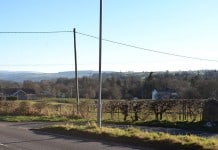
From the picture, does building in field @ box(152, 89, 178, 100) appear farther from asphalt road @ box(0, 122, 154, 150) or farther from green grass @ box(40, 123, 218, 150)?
asphalt road @ box(0, 122, 154, 150)

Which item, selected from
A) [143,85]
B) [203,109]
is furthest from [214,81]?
[143,85]

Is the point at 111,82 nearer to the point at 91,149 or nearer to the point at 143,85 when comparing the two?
the point at 143,85

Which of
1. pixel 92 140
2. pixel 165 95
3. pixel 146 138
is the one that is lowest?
pixel 92 140

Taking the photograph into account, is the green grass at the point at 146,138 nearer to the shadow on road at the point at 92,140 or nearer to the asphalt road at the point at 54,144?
the shadow on road at the point at 92,140

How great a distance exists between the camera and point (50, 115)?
4031 centimetres

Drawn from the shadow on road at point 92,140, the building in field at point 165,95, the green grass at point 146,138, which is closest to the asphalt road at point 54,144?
the shadow on road at point 92,140

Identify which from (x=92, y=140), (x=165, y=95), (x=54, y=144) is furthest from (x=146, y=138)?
(x=165, y=95)

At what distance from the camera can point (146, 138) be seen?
60.8 feet

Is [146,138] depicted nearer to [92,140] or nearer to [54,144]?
[92,140]

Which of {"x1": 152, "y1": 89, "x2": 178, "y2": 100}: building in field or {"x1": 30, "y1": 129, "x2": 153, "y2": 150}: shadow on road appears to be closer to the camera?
{"x1": 30, "y1": 129, "x2": 153, "y2": 150}: shadow on road

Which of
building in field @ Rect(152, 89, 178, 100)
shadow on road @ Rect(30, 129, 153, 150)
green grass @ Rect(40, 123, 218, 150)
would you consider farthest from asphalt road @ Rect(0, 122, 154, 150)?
building in field @ Rect(152, 89, 178, 100)

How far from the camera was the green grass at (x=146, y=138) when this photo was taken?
16344mm

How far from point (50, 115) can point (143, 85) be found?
Result: 7114cm

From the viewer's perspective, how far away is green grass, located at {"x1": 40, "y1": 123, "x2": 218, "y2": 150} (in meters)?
16.3
